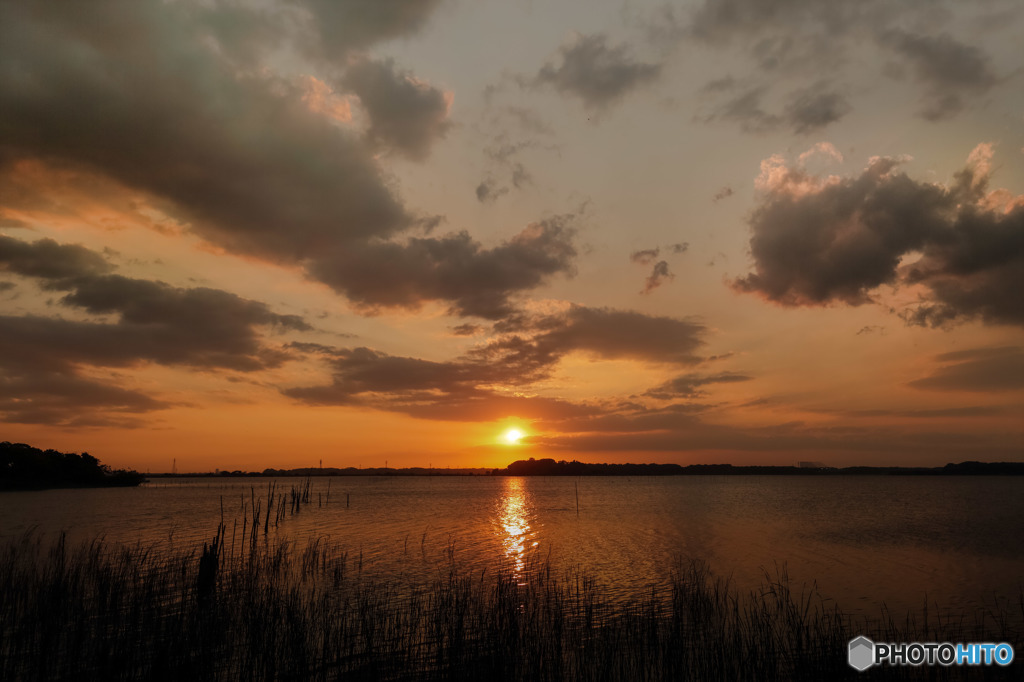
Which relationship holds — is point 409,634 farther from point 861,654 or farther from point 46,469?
point 46,469

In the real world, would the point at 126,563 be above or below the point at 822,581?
above

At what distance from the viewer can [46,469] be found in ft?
366

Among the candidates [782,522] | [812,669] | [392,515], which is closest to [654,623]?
[812,669]

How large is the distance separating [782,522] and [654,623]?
152ft

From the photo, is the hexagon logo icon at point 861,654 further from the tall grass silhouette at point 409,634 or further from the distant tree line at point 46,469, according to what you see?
the distant tree line at point 46,469

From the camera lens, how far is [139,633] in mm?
15250

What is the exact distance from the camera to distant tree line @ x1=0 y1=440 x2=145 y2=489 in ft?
341

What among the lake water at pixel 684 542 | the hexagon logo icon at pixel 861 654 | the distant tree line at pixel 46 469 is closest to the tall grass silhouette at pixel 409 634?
the hexagon logo icon at pixel 861 654

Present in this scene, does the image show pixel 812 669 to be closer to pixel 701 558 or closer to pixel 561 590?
pixel 561 590

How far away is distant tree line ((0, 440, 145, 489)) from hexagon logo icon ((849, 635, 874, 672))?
13417 centimetres

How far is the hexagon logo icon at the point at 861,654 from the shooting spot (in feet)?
43.7

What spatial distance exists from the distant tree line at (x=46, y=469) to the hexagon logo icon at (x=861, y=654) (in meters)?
134

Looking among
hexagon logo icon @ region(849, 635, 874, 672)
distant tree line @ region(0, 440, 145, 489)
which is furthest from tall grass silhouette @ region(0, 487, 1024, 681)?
distant tree line @ region(0, 440, 145, 489)

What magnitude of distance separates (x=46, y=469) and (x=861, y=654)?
14394 centimetres
